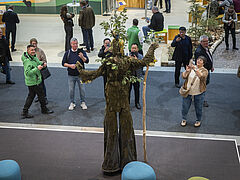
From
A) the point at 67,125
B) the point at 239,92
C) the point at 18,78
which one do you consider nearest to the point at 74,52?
the point at 67,125

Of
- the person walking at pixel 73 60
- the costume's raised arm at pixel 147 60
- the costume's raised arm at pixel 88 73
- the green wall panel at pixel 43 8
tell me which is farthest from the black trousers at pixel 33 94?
the green wall panel at pixel 43 8

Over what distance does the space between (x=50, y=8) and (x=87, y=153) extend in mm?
9955

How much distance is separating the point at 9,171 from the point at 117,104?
1853 mm

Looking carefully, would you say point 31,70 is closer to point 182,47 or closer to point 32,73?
point 32,73

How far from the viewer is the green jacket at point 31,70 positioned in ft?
23.7

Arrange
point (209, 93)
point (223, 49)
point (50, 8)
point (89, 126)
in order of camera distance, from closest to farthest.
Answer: point (89, 126) → point (209, 93) → point (223, 49) → point (50, 8)

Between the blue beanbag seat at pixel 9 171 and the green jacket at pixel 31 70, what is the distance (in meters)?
2.44

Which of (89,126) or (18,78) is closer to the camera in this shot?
(89,126)

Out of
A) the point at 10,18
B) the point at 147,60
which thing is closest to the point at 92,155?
the point at 147,60

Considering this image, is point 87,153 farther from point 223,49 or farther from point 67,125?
point 223,49

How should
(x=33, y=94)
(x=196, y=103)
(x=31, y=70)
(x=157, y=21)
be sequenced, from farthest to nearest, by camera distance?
(x=157, y=21)
(x=33, y=94)
(x=31, y=70)
(x=196, y=103)

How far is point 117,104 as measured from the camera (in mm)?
5336

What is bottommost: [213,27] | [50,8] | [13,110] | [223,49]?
[13,110]

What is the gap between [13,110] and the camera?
26.6 feet
